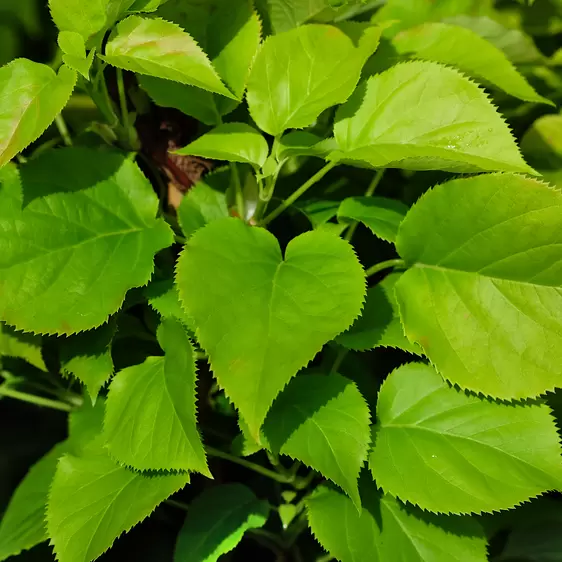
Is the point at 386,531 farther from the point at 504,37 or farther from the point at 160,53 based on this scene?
the point at 504,37

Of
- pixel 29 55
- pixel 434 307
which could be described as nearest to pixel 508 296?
pixel 434 307

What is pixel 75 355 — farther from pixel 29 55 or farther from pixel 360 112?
pixel 29 55

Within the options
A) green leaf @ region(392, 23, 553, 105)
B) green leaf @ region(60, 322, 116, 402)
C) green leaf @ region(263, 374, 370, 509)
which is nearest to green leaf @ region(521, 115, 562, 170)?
green leaf @ region(392, 23, 553, 105)

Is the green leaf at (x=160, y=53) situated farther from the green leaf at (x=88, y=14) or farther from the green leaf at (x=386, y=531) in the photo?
the green leaf at (x=386, y=531)

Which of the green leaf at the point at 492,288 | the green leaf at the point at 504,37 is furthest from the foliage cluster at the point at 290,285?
the green leaf at the point at 504,37

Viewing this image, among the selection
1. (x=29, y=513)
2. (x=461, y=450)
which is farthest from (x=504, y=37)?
(x=29, y=513)

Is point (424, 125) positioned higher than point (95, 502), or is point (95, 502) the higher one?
point (424, 125)
